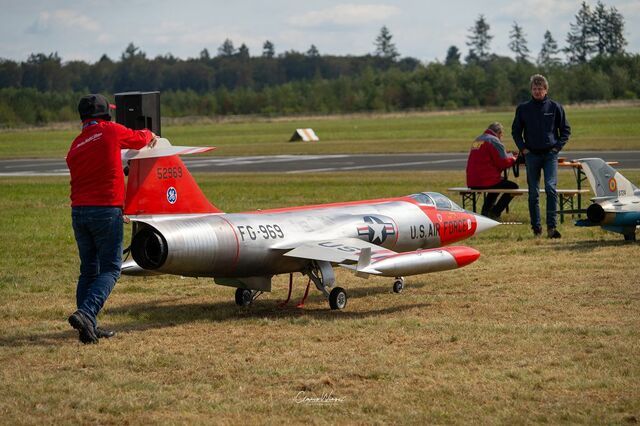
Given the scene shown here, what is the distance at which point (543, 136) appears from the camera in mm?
17281

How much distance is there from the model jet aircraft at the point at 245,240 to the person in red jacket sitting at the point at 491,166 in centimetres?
727

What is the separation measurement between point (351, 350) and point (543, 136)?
343 inches

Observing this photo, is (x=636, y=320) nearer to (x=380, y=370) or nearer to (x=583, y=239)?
(x=380, y=370)

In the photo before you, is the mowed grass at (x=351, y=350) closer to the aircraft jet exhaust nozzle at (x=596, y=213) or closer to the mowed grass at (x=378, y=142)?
the aircraft jet exhaust nozzle at (x=596, y=213)

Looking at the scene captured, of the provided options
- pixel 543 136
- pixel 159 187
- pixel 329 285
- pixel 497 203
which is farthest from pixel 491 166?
pixel 159 187

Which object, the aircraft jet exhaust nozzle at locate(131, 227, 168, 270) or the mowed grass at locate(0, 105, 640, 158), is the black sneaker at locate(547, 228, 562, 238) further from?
the mowed grass at locate(0, 105, 640, 158)

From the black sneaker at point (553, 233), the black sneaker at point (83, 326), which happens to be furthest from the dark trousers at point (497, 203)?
the black sneaker at point (83, 326)

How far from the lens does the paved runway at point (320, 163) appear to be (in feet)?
118

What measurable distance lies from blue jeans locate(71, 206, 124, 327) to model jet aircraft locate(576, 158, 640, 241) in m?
8.39

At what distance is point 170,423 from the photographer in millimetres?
7441

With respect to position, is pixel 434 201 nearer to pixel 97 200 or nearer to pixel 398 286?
pixel 398 286

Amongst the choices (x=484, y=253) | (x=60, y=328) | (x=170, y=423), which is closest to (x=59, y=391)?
(x=170, y=423)

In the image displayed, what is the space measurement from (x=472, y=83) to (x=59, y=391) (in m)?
123

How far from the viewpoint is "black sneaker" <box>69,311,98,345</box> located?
992 cm
